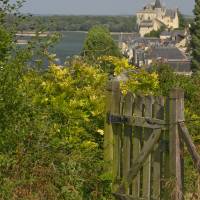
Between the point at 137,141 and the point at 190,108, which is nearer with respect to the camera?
the point at 137,141

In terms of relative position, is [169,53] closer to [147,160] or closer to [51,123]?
[51,123]

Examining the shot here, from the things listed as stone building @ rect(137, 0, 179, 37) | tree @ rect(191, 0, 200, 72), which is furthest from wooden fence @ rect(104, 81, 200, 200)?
stone building @ rect(137, 0, 179, 37)

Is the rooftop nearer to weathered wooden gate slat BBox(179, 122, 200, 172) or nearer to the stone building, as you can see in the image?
weathered wooden gate slat BBox(179, 122, 200, 172)

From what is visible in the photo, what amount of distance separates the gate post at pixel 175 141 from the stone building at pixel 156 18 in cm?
15624

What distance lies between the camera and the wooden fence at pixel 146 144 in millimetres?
5223

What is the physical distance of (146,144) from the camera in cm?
545

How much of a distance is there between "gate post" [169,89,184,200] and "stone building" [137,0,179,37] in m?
156

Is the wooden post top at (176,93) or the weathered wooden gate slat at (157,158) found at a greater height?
the wooden post top at (176,93)

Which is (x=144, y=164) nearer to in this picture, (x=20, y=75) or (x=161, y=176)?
(x=161, y=176)

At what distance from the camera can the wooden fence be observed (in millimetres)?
5223

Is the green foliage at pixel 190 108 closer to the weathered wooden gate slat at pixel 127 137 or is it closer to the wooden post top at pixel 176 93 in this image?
the wooden post top at pixel 176 93

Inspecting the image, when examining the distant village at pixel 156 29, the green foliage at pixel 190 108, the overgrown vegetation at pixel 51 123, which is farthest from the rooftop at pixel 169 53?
the overgrown vegetation at pixel 51 123

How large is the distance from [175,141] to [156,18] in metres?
166

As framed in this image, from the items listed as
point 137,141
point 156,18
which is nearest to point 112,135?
point 137,141
